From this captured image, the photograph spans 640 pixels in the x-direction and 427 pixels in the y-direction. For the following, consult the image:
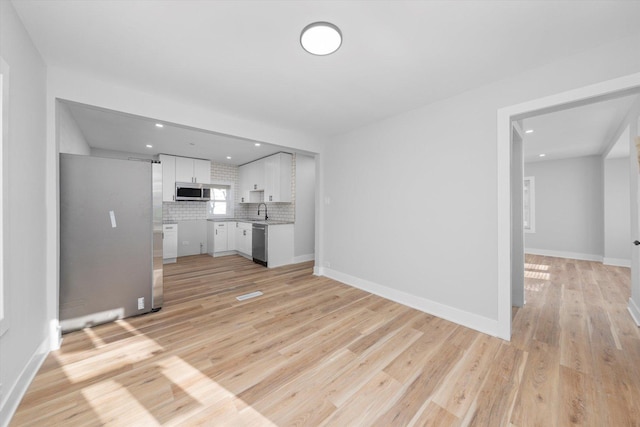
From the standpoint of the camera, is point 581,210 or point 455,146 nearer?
point 455,146

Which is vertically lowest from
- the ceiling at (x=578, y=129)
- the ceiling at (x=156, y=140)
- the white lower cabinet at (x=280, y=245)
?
the white lower cabinet at (x=280, y=245)

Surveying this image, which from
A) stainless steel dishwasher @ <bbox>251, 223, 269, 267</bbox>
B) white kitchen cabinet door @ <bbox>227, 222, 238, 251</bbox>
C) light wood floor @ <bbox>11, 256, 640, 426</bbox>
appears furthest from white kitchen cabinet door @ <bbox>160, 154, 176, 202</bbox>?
light wood floor @ <bbox>11, 256, 640, 426</bbox>

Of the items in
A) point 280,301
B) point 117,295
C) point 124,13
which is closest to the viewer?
point 124,13

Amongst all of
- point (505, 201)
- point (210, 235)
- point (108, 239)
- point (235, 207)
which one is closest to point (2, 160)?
point (108, 239)

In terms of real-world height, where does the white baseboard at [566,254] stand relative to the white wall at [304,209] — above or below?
below

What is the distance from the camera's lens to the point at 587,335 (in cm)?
234

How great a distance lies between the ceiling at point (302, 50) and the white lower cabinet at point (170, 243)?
12.2 ft

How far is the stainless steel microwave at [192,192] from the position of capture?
5801 mm

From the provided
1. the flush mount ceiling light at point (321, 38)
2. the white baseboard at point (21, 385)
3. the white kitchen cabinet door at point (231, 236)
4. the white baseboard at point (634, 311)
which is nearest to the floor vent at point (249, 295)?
the white baseboard at point (21, 385)

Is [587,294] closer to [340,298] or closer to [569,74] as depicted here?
[569,74]

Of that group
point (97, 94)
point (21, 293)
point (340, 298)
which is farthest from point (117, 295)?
point (340, 298)

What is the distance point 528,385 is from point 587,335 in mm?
1340

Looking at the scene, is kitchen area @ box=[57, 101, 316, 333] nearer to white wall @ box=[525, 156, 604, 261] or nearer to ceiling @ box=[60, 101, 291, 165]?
ceiling @ box=[60, 101, 291, 165]

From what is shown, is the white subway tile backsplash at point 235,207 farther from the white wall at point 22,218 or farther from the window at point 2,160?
the window at point 2,160
